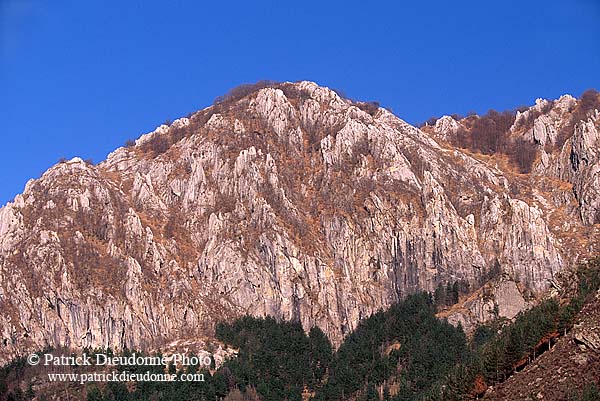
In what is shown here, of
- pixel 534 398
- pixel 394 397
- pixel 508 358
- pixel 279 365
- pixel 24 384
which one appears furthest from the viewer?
pixel 279 365

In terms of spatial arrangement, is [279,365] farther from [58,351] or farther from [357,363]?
[58,351]

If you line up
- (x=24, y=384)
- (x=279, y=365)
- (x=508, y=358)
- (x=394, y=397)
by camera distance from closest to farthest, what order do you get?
(x=508, y=358)
(x=394, y=397)
(x=24, y=384)
(x=279, y=365)

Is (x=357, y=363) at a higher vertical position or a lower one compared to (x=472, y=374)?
higher

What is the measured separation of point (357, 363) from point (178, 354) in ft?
122

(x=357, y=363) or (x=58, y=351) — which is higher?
(x=58, y=351)

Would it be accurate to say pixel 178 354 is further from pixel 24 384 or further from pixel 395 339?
pixel 395 339

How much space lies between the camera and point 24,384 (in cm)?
18088

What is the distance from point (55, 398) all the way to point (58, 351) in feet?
66.3

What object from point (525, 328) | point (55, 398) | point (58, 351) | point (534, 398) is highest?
point (58, 351)

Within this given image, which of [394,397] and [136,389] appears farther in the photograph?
[136,389]


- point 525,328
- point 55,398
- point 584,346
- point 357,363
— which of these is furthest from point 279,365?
point 584,346

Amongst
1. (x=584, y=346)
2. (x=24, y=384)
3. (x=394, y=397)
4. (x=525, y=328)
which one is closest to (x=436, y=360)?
(x=394, y=397)

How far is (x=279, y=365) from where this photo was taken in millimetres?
193250

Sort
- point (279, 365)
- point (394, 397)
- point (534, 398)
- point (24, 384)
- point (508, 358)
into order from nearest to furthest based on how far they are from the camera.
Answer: point (534, 398)
point (508, 358)
point (394, 397)
point (24, 384)
point (279, 365)
